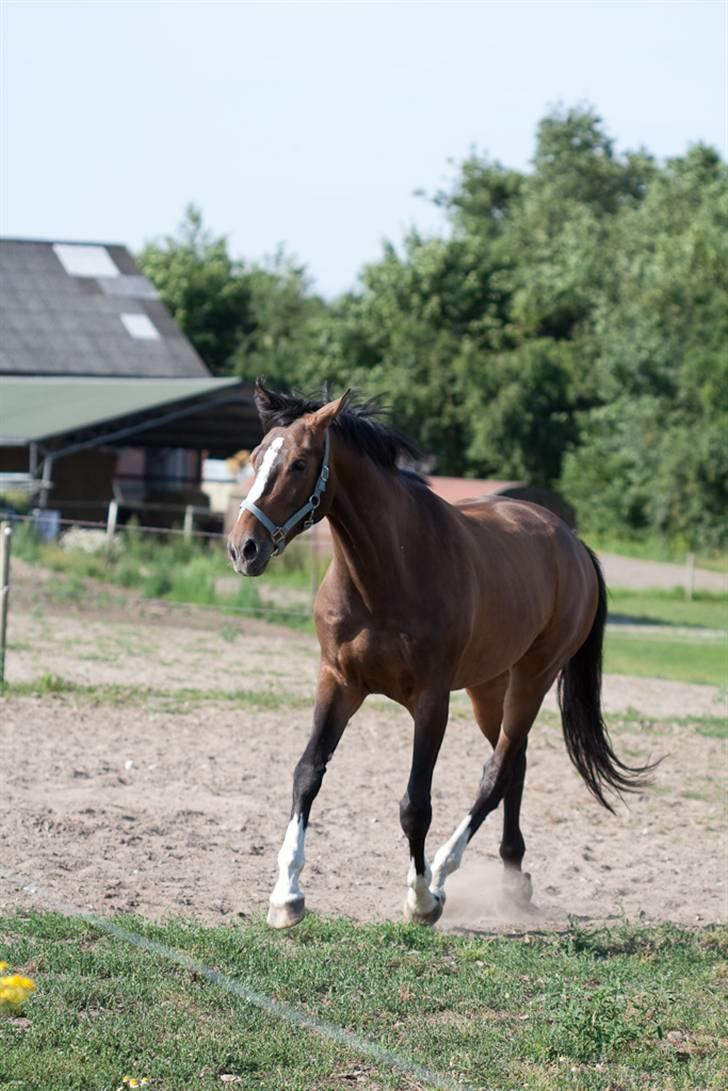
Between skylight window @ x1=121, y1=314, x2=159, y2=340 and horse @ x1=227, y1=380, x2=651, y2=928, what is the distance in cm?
3053

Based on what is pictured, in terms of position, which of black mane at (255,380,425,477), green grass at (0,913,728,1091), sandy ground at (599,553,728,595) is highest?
black mane at (255,380,425,477)

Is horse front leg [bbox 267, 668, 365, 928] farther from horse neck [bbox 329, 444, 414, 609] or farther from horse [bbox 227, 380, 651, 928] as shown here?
horse neck [bbox 329, 444, 414, 609]

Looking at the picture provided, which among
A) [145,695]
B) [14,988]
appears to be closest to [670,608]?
[145,695]

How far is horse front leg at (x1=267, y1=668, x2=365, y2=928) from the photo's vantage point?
555 cm

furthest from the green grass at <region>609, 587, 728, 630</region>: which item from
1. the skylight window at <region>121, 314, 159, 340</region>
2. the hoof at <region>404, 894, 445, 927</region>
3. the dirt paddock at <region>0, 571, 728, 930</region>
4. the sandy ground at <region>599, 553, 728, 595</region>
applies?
the hoof at <region>404, 894, 445, 927</region>

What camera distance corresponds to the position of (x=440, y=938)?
5.76 metres

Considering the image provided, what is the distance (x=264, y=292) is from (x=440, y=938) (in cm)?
5513

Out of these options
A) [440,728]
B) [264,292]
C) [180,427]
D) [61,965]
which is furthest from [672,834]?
[264,292]

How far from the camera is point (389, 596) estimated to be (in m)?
5.75

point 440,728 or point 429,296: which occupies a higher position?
point 429,296

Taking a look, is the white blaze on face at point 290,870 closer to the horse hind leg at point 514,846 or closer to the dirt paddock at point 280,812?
the dirt paddock at point 280,812

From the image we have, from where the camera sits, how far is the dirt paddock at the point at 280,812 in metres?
6.53

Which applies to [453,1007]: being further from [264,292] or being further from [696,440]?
[264,292]

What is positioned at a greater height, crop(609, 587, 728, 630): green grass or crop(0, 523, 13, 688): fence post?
crop(0, 523, 13, 688): fence post
